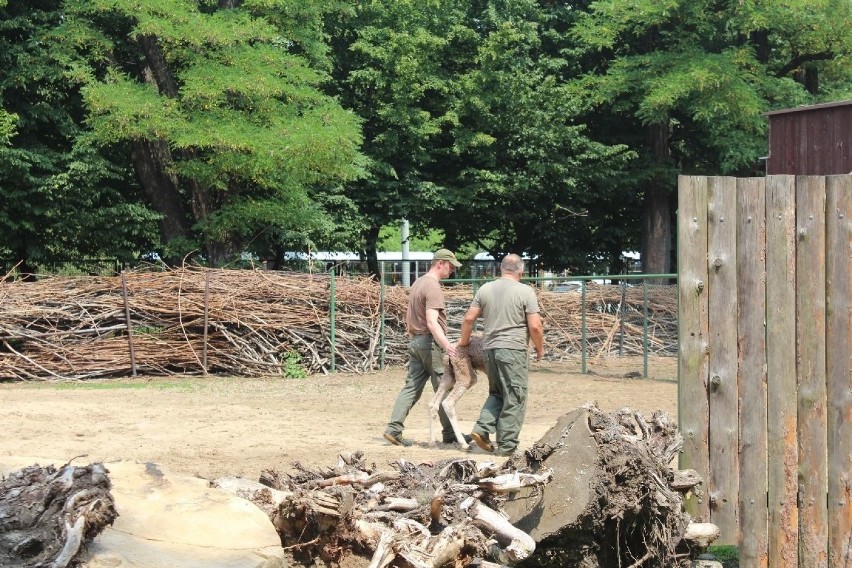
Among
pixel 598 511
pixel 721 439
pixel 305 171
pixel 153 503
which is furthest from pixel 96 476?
pixel 305 171

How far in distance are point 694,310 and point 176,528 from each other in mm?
2617

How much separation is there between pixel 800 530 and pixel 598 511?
38.2 inches

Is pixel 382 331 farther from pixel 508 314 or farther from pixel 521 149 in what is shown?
pixel 521 149

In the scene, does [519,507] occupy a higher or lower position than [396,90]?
lower

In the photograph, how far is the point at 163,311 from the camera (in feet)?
61.3

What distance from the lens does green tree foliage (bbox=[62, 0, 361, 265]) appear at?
69.8 ft

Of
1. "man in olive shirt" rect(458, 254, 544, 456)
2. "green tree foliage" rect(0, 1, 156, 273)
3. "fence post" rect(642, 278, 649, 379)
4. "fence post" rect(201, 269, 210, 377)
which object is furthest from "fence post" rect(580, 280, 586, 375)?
"green tree foliage" rect(0, 1, 156, 273)

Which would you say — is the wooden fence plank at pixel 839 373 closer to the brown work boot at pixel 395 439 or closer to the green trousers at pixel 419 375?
the green trousers at pixel 419 375

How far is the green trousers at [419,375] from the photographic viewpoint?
10352mm

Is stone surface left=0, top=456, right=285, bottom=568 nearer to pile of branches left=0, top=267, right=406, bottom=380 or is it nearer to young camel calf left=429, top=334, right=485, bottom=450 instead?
young camel calf left=429, top=334, right=485, bottom=450

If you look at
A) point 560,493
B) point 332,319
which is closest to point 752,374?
point 560,493

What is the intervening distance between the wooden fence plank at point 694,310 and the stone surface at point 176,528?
7.05ft

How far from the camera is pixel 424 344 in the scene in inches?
410

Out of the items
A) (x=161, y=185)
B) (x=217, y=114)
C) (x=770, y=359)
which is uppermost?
(x=217, y=114)
